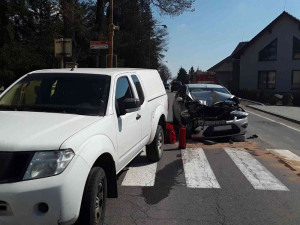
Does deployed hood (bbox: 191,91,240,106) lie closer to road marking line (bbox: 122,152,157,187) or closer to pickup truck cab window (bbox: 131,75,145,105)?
road marking line (bbox: 122,152,157,187)

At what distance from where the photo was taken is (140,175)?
6426mm

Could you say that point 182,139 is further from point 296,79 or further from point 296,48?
point 296,48

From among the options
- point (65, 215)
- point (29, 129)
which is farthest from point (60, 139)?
point (65, 215)

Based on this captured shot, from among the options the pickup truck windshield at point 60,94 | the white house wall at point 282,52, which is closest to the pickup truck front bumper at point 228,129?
the pickup truck windshield at point 60,94

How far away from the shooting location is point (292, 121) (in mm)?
16609

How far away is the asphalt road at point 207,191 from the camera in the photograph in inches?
180

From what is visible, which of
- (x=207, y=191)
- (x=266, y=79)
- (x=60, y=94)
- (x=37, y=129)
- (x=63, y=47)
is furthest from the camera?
(x=266, y=79)

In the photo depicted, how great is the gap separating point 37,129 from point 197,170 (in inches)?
160

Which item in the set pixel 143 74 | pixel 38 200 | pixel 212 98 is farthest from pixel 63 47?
pixel 38 200

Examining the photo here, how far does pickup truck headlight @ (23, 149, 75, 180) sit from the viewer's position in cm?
313

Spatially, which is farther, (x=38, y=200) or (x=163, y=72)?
(x=163, y=72)

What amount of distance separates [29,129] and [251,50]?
42081 millimetres

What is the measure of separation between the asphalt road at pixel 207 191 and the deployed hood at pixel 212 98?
223cm

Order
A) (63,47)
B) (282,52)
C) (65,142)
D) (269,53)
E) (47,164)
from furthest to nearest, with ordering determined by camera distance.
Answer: (269,53), (282,52), (63,47), (65,142), (47,164)
